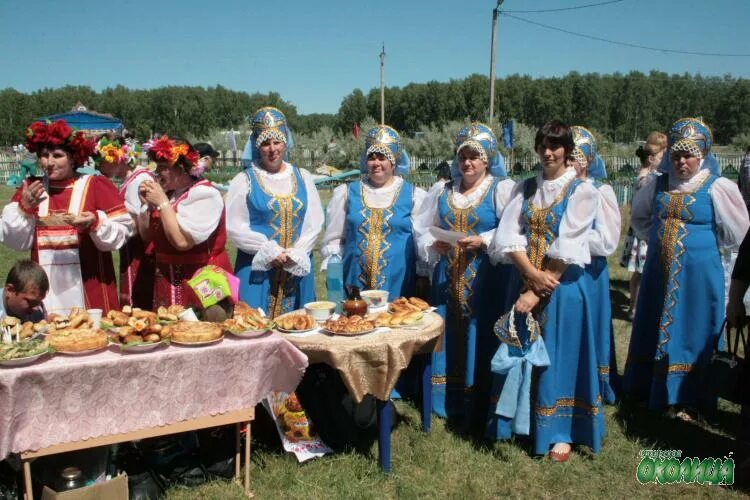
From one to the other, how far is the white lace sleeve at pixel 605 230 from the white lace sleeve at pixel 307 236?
Answer: 184 centimetres

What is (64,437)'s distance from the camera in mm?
2475

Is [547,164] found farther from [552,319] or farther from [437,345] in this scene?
[437,345]

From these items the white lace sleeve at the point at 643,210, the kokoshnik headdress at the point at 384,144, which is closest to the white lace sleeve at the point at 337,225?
the kokoshnik headdress at the point at 384,144

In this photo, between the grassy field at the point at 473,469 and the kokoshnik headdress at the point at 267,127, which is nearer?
the grassy field at the point at 473,469

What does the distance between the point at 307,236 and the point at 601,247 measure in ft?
6.38

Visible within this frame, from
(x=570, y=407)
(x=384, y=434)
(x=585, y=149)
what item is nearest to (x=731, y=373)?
(x=570, y=407)

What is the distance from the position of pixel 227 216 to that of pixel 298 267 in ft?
1.97

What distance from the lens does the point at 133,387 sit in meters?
2.60

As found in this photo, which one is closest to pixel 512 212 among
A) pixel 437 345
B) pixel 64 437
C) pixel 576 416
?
pixel 437 345

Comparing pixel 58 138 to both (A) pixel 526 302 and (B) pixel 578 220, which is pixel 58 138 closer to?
(A) pixel 526 302

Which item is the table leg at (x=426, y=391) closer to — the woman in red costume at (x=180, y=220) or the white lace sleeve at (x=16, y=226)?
the woman in red costume at (x=180, y=220)

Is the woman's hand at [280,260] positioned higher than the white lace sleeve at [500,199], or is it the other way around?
the white lace sleeve at [500,199]

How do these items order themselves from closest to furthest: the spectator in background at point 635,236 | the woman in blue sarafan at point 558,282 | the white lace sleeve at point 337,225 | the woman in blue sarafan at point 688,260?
1. the woman in blue sarafan at point 558,282
2. the woman in blue sarafan at point 688,260
3. the white lace sleeve at point 337,225
4. the spectator in background at point 635,236

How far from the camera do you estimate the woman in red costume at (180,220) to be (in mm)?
3207
